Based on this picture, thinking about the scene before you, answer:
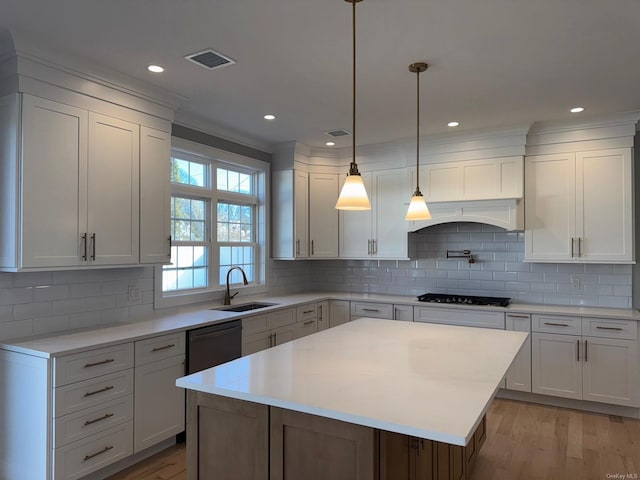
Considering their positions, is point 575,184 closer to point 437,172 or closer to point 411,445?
point 437,172

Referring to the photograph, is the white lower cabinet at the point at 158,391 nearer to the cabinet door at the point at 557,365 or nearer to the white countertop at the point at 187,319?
the white countertop at the point at 187,319

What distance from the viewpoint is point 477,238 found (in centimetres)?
484

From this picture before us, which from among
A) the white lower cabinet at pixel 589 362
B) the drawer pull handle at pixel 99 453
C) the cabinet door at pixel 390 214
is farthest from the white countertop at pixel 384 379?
the cabinet door at pixel 390 214

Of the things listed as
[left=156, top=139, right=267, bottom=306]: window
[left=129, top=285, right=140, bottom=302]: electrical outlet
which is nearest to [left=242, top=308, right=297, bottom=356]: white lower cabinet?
[left=156, top=139, right=267, bottom=306]: window

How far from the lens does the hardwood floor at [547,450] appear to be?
9.53 feet

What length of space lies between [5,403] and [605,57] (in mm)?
4228

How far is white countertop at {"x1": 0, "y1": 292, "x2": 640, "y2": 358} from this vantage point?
260 cm

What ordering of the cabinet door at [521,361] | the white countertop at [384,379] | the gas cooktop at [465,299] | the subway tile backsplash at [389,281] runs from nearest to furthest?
1. the white countertop at [384,379]
2. the subway tile backsplash at [389,281]
3. the cabinet door at [521,361]
4. the gas cooktop at [465,299]

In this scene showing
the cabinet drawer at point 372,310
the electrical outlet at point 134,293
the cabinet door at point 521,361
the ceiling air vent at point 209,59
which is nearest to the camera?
the ceiling air vent at point 209,59

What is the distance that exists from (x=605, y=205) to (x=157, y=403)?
4.09 m

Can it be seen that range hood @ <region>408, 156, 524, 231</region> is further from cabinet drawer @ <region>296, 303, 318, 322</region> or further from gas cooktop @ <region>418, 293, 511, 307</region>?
cabinet drawer @ <region>296, 303, 318, 322</region>

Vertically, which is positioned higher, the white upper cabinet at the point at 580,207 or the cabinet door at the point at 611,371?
the white upper cabinet at the point at 580,207

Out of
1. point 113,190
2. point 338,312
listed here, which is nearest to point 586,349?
point 338,312

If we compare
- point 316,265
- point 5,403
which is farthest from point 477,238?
point 5,403
